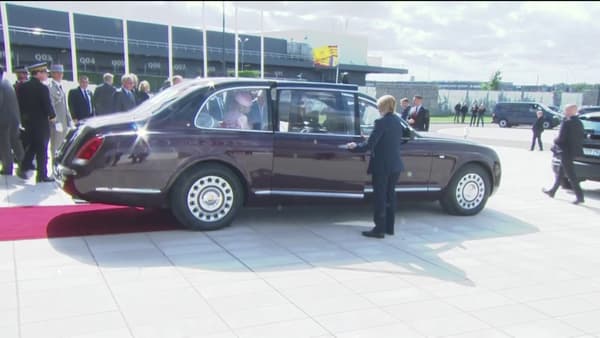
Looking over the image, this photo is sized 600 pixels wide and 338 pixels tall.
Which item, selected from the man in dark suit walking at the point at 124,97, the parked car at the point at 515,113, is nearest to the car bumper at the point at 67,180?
the man in dark suit walking at the point at 124,97

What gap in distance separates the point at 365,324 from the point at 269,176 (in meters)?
2.69

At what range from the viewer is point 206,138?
5.64m

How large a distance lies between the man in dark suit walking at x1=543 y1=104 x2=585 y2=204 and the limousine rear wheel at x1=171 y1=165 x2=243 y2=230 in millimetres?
5551

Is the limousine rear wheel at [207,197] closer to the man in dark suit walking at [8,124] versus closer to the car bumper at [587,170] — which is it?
the man in dark suit walking at [8,124]

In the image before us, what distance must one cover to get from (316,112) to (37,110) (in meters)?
4.79

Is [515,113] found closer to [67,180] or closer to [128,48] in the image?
[67,180]

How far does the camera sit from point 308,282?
440 cm

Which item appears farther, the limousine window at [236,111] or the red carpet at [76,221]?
the limousine window at [236,111]

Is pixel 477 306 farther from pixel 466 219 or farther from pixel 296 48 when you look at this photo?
pixel 296 48

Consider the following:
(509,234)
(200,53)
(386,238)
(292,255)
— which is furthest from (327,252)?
(200,53)

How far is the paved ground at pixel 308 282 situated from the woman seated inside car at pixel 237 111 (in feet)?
4.01

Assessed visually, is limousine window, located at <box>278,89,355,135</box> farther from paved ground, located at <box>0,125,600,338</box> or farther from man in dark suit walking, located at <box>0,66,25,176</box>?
man in dark suit walking, located at <box>0,66,25,176</box>

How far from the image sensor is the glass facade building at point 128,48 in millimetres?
44625

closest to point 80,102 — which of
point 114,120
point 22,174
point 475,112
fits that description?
point 22,174
